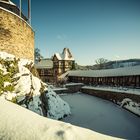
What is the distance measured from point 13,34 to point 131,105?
45.5ft

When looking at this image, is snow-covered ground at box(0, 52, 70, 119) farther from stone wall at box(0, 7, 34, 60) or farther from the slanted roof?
the slanted roof

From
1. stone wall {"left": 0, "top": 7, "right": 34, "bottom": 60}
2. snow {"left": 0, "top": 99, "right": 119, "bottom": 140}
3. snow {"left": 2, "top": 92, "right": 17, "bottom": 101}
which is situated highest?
stone wall {"left": 0, "top": 7, "right": 34, "bottom": 60}

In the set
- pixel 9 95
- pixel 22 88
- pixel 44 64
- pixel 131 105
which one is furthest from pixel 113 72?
pixel 44 64

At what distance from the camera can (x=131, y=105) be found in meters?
18.3

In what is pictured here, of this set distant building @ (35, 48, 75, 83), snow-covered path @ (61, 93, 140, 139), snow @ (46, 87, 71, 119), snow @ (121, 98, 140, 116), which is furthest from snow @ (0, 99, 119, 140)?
distant building @ (35, 48, 75, 83)

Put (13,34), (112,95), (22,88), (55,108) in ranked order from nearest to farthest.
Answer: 1. (22,88)
2. (13,34)
3. (55,108)
4. (112,95)

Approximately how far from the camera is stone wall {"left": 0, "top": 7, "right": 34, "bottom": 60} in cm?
1327

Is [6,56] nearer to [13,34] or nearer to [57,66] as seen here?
[13,34]

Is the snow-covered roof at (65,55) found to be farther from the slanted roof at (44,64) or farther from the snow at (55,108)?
the snow at (55,108)

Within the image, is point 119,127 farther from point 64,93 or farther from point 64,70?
point 64,70

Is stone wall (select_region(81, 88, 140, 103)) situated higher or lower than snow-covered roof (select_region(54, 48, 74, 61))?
lower

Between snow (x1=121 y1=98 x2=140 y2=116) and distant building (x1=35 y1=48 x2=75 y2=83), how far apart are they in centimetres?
2514

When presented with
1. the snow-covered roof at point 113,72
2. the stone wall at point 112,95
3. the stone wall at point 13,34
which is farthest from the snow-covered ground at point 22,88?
the snow-covered roof at point 113,72

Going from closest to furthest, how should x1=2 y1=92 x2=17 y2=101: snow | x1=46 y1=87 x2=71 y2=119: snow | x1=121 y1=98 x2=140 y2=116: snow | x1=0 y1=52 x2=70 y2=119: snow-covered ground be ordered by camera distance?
x1=2 y1=92 x2=17 y2=101: snow, x1=0 y1=52 x2=70 y2=119: snow-covered ground, x1=46 y1=87 x2=71 y2=119: snow, x1=121 y1=98 x2=140 y2=116: snow
